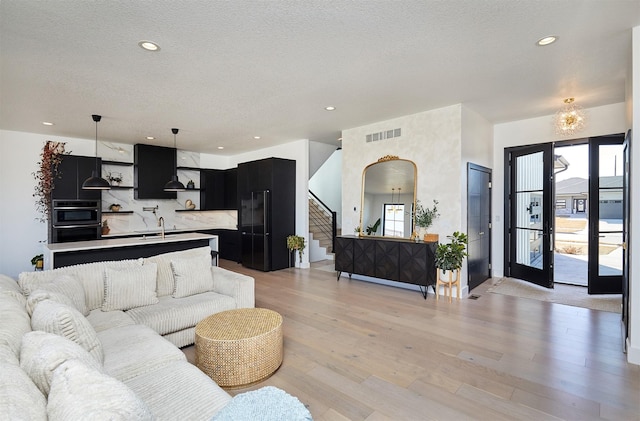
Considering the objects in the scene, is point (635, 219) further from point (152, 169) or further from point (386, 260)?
point (152, 169)

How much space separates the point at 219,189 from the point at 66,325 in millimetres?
7088

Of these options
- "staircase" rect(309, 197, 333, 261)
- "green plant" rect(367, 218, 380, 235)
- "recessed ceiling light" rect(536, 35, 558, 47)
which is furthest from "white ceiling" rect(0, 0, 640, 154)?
"staircase" rect(309, 197, 333, 261)

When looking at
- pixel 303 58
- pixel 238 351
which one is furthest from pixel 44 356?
pixel 303 58

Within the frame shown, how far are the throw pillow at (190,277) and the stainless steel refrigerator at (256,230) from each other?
3.11 metres

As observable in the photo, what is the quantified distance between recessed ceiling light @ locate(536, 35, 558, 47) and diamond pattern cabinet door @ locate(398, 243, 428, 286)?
281 centimetres

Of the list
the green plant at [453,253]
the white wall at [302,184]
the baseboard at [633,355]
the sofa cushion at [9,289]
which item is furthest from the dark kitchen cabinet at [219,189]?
the baseboard at [633,355]

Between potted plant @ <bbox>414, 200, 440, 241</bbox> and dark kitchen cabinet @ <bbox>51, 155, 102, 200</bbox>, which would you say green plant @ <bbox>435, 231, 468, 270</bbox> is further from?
dark kitchen cabinet @ <bbox>51, 155, 102, 200</bbox>

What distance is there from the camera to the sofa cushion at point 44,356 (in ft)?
3.85

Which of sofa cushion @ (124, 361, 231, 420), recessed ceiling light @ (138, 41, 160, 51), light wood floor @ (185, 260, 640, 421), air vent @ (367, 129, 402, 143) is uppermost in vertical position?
recessed ceiling light @ (138, 41, 160, 51)

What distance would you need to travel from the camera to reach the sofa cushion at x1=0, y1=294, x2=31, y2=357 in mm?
1435

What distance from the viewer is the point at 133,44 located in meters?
2.86

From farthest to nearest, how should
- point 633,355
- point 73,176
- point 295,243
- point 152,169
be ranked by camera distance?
point 152,169, point 295,243, point 73,176, point 633,355

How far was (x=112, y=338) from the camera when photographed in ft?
7.41

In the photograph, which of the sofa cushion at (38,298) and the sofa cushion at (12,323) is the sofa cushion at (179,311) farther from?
the sofa cushion at (12,323)
